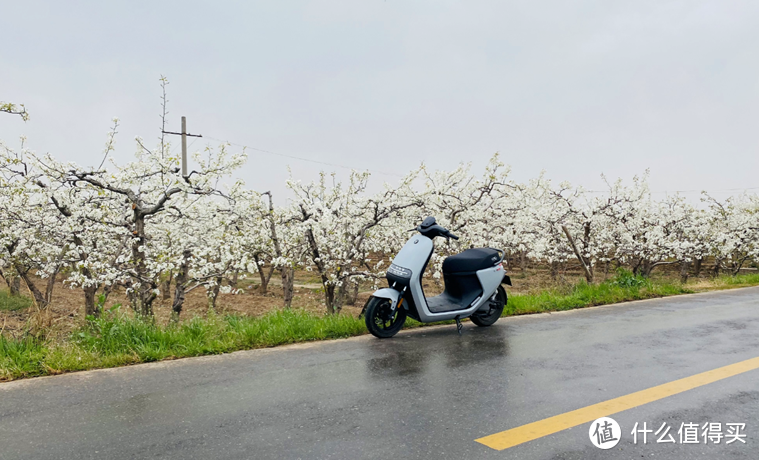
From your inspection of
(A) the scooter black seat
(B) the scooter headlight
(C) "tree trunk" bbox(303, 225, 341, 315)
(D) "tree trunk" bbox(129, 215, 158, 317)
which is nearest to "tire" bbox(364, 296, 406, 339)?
(B) the scooter headlight

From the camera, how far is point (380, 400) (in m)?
3.75

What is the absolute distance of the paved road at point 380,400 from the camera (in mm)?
2947

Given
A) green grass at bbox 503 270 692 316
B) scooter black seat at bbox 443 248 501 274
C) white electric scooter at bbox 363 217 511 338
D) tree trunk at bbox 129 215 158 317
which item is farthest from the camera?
tree trunk at bbox 129 215 158 317

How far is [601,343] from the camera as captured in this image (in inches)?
225

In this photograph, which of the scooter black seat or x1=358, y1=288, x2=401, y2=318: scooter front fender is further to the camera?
the scooter black seat

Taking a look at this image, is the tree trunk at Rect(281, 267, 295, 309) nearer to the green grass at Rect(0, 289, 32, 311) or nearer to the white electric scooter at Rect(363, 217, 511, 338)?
the white electric scooter at Rect(363, 217, 511, 338)

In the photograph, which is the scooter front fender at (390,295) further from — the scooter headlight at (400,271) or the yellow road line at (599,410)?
the yellow road line at (599,410)

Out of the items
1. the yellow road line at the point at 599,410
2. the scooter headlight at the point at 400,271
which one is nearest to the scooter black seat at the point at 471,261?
the scooter headlight at the point at 400,271

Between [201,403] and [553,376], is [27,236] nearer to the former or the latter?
[201,403]


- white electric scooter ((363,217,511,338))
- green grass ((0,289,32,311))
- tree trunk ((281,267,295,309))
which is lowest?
green grass ((0,289,32,311))

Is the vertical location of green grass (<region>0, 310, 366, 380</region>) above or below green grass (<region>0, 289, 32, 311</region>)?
above

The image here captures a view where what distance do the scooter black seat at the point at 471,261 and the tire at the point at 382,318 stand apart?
102 centimetres

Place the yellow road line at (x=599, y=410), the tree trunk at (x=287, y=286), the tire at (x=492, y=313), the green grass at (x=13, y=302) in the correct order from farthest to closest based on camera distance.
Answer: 1. the green grass at (x=13, y=302)
2. the tree trunk at (x=287, y=286)
3. the tire at (x=492, y=313)
4. the yellow road line at (x=599, y=410)

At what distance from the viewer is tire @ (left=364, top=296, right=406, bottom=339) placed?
582 centimetres
